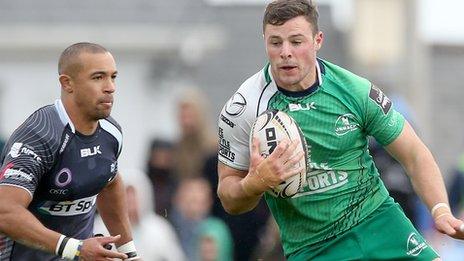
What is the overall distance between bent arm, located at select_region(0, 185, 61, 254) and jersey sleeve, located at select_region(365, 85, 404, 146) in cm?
193

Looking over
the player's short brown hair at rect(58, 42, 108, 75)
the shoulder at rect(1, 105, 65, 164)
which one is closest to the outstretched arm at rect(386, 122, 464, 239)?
the player's short brown hair at rect(58, 42, 108, 75)

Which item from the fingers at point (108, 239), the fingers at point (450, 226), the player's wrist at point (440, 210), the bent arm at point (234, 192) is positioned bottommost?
the fingers at point (108, 239)

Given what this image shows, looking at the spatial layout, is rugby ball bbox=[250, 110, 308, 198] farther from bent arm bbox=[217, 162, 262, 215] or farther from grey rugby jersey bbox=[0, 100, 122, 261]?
grey rugby jersey bbox=[0, 100, 122, 261]

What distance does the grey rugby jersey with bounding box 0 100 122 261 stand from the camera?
1001 cm

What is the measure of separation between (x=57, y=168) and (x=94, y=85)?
21.3 inches

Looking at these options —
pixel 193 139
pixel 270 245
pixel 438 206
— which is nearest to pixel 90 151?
pixel 438 206

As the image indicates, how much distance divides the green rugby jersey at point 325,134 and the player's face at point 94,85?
2.32 feet

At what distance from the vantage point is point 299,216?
10.2 meters

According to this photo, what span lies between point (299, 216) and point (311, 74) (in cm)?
84

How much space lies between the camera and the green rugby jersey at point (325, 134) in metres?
10.1

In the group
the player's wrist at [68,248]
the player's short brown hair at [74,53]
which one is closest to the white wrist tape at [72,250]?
the player's wrist at [68,248]

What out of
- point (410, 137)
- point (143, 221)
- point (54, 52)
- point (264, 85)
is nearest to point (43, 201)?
point (264, 85)

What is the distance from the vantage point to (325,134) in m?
10.1

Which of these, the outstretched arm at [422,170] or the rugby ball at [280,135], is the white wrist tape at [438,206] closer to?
the outstretched arm at [422,170]
